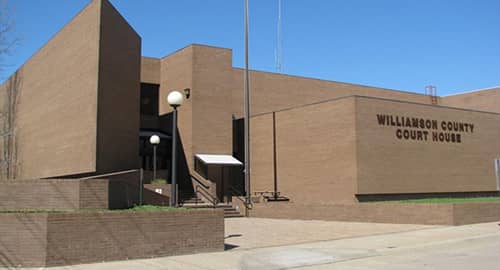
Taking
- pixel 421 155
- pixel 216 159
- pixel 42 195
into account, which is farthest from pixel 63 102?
pixel 421 155

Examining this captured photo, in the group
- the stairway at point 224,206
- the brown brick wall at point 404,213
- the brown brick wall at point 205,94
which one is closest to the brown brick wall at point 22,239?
the brown brick wall at point 404,213

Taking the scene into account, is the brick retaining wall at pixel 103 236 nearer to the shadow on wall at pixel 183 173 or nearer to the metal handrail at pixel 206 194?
the metal handrail at pixel 206 194

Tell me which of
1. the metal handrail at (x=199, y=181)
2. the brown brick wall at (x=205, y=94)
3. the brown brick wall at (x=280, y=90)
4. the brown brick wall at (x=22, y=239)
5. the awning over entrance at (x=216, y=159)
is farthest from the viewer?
the brown brick wall at (x=280, y=90)

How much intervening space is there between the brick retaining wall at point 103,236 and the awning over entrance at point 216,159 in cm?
1917

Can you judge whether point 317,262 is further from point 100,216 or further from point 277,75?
point 277,75

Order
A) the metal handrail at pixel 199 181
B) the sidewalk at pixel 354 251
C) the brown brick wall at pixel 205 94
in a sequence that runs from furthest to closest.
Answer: the brown brick wall at pixel 205 94
the metal handrail at pixel 199 181
the sidewalk at pixel 354 251

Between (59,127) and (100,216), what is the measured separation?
67.1 ft

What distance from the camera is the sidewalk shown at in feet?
39.7

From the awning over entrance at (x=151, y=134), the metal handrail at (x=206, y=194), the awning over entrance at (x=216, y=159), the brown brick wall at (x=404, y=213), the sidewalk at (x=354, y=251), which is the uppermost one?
the awning over entrance at (x=151, y=134)

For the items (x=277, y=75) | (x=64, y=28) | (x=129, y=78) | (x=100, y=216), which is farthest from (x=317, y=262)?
(x=277, y=75)

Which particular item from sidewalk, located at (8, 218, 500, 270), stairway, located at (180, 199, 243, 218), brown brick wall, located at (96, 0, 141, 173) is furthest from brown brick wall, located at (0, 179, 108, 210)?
stairway, located at (180, 199, 243, 218)

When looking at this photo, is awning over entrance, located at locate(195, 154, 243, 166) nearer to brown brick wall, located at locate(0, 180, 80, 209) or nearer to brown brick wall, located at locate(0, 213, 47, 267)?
brown brick wall, located at locate(0, 180, 80, 209)

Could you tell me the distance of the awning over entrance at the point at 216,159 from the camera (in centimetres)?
3359

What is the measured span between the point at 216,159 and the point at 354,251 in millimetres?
20662
